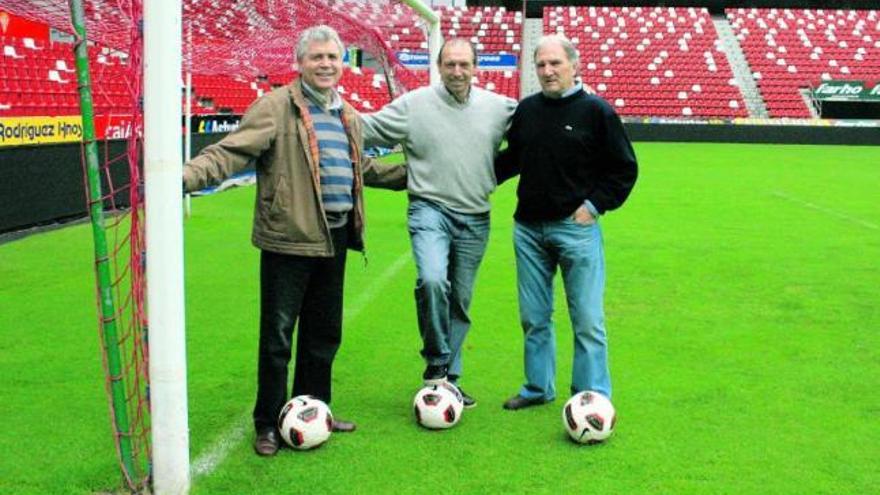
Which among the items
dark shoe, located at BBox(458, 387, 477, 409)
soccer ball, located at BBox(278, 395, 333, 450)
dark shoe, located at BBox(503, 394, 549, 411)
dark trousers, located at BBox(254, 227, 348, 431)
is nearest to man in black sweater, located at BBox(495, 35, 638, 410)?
dark shoe, located at BBox(503, 394, 549, 411)

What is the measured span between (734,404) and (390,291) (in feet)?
12.3

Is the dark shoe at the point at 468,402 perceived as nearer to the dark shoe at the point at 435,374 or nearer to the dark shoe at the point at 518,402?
the dark shoe at the point at 518,402

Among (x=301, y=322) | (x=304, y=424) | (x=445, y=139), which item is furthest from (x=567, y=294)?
(x=304, y=424)

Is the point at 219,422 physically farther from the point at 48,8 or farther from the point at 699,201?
the point at 699,201

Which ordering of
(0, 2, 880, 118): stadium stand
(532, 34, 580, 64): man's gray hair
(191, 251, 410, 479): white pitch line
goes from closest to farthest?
(191, 251, 410, 479): white pitch line → (532, 34, 580, 64): man's gray hair → (0, 2, 880, 118): stadium stand

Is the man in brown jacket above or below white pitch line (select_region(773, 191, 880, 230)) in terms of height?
above

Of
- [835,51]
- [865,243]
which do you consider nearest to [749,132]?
[835,51]

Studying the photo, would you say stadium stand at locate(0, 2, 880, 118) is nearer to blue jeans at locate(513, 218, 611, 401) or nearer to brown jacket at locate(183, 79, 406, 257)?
blue jeans at locate(513, 218, 611, 401)

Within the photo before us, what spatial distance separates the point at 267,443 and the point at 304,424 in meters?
0.20

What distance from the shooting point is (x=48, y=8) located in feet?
21.9

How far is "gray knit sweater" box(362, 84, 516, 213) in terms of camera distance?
200 inches

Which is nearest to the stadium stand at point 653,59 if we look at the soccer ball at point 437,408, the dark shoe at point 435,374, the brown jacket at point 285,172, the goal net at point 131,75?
the goal net at point 131,75

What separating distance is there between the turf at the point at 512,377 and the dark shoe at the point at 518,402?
0.20 ft

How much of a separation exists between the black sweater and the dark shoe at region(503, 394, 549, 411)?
1014 millimetres
